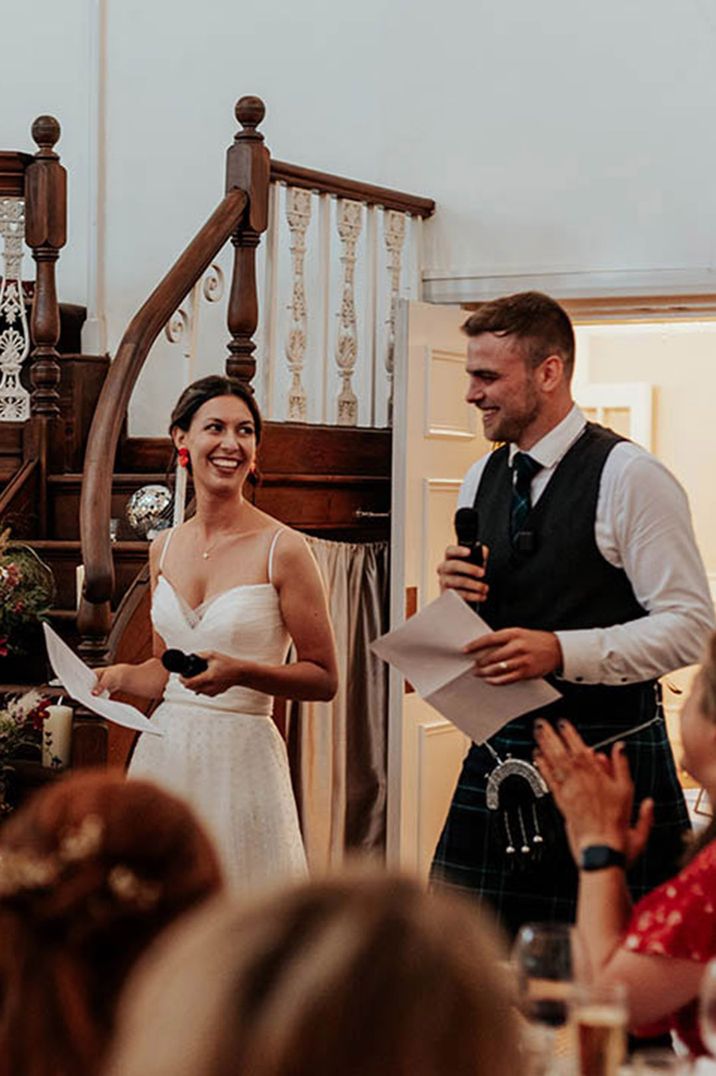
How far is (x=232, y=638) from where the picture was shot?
388 cm

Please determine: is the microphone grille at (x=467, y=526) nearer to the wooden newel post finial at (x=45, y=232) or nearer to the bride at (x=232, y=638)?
the bride at (x=232, y=638)

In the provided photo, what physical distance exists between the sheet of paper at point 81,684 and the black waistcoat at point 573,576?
3.03 feet

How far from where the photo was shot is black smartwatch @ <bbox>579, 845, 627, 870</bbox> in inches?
87.4

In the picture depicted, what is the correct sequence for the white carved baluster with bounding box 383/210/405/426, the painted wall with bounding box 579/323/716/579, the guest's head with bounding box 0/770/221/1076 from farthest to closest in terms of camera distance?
the painted wall with bounding box 579/323/716/579
the white carved baluster with bounding box 383/210/405/426
the guest's head with bounding box 0/770/221/1076

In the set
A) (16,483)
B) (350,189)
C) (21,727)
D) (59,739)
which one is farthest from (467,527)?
(350,189)

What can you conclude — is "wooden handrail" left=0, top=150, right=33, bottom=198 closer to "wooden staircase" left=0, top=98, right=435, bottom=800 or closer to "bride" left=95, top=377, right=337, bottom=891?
"wooden staircase" left=0, top=98, right=435, bottom=800

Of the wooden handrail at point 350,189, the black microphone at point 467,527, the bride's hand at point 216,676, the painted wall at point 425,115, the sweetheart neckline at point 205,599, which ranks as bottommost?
the bride's hand at point 216,676

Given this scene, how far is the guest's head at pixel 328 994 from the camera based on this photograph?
2.83ft

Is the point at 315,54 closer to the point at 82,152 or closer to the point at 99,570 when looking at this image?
the point at 82,152

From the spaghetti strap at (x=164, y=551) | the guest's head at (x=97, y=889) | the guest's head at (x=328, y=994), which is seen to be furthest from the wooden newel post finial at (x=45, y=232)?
the guest's head at (x=328, y=994)

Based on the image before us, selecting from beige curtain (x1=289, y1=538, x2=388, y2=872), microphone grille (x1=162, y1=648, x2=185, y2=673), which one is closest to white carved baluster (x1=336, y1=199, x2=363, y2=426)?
beige curtain (x1=289, y1=538, x2=388, y2=872)

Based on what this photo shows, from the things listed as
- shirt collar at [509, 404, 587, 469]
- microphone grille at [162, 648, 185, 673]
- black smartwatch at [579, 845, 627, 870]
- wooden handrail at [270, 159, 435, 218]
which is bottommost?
black smartwatch at [579, 845, 627, 870]

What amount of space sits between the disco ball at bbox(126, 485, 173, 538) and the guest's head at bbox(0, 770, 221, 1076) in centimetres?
460

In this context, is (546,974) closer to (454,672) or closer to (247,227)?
(454,672)
